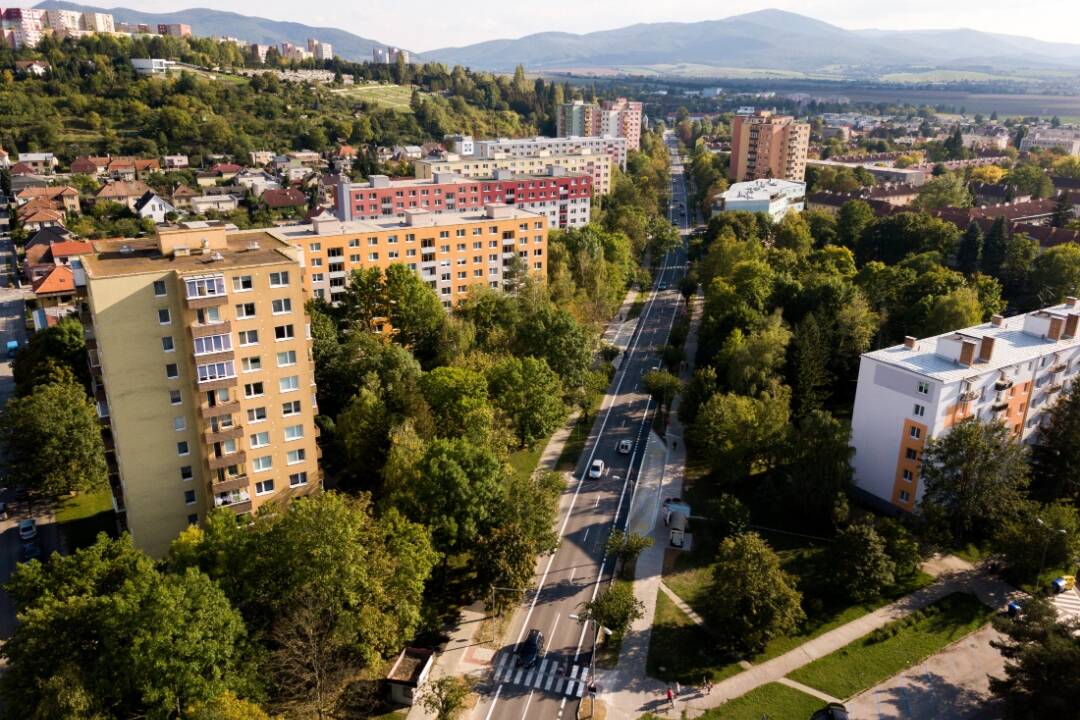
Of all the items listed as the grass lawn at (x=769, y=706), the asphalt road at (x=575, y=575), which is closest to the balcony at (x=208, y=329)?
the asphalt road at (x=575, y=575)

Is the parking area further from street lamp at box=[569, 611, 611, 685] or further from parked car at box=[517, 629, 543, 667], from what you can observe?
parked car at box=[517, 629, 543, 667]

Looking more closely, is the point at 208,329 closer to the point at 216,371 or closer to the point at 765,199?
the point at 216,371

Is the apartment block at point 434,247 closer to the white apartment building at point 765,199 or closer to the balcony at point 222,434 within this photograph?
the balcony at point 222,434

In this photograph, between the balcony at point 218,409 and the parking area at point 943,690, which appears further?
the balcony at point 218,409

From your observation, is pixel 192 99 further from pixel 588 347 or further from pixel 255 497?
pixel 255 497

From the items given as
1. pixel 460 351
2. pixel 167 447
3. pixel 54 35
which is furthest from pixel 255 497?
pixel 54 35
